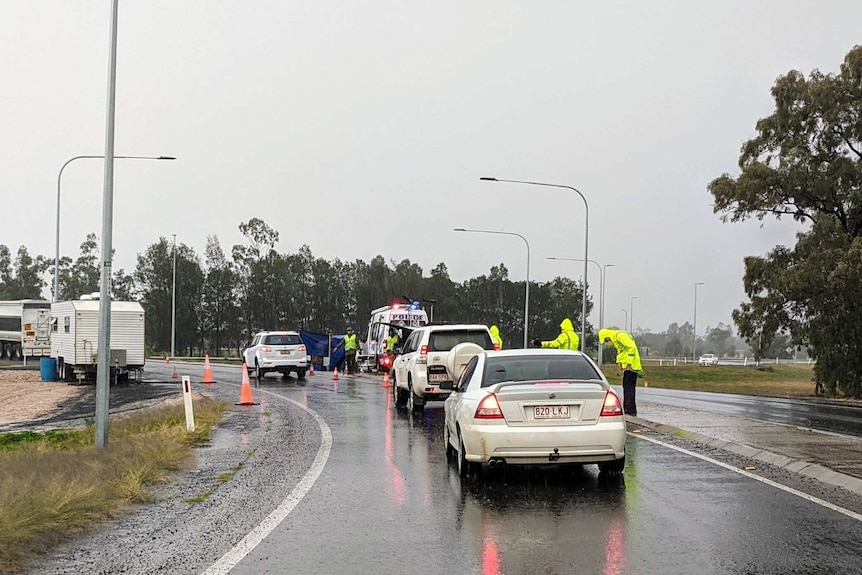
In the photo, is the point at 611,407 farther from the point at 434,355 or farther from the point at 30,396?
the point at 30,396

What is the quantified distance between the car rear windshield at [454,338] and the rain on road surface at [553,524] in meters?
7.12

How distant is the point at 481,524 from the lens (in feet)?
25.7

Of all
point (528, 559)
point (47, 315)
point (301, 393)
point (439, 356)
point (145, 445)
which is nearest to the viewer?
point (528, 559)

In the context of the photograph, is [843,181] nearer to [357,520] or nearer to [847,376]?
[847,376]

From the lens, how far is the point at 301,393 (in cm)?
2594

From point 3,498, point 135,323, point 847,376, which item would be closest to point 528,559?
point 3,498

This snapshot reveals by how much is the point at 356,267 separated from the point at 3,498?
331 ft

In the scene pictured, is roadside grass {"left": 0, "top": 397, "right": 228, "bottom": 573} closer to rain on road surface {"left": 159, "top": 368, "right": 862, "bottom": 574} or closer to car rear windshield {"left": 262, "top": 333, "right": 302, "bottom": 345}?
rain on road surface {"left": 159, "top": 368, "right": 862, "bottom": 574}

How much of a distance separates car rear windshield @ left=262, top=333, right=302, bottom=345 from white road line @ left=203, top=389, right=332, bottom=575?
21.6 meters

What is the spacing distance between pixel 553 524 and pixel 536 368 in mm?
3120

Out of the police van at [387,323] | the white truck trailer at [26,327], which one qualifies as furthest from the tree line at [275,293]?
the police van at [387,323]

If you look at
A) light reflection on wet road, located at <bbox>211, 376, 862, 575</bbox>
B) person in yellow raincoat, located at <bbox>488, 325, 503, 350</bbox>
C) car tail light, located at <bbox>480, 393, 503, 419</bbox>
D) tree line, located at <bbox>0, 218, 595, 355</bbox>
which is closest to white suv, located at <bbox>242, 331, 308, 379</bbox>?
person in yellow raincoat, located at <bbox>488, 325, 503, 350</bbox>

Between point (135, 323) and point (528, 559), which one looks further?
point (135, 323)

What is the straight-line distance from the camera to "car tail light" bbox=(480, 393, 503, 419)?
31.7ft
